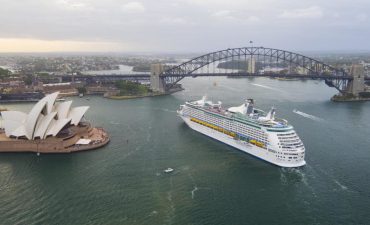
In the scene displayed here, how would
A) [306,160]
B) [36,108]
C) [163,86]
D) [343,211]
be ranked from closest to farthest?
1. [343,211]
2. [306,160]
3. [36,108]
4. [163,86]

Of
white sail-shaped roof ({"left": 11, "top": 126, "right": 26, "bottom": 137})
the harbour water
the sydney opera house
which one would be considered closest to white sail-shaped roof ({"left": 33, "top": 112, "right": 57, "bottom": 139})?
the sydney opera house

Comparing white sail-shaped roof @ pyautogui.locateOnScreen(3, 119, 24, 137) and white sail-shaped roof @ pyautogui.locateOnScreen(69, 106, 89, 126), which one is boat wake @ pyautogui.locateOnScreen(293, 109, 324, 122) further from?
Answer: white sail-shaped roof @ pyautogui.locateOnScreen(3, 119, 24, 137)

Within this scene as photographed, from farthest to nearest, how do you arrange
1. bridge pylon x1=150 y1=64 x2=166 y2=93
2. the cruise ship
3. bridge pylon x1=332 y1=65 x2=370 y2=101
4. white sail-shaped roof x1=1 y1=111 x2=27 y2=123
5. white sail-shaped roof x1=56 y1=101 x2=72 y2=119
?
1. bridge pylon x1=150 y1=64 x2=166 y2=93
2. bridge pylon x1=332 y1=65 x2=370 y2=101
3. white sail-shaped roof x1=56 y1=101 x2=72 y2=119
4. white sail-shaped roof x1=1 y1=111 x2=27 y2=123
5. the cruise ship

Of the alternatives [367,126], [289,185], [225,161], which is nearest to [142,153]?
[225,161]

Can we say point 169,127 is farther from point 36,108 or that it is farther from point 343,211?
point 343,211

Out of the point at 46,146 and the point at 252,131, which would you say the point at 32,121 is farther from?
the point at 252,131

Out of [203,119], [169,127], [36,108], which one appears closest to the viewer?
[36,108]

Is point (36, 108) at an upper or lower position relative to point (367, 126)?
upper
